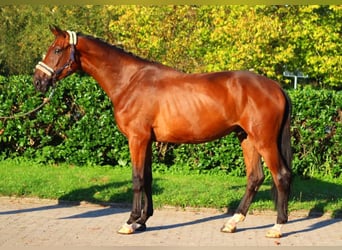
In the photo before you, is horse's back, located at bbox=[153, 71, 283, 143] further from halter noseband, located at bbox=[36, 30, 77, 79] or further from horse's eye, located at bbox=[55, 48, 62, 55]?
horse's eye, located at bbox=[55, 48, 62, 55]

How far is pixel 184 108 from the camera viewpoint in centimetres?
739

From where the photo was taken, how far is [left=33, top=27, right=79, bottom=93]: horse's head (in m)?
7.51

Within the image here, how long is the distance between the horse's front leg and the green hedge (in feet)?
14.2

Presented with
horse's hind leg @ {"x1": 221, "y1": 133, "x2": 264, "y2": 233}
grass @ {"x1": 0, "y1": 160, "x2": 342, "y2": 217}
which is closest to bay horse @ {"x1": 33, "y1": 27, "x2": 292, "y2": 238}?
horse's hind leg @ {"x1": 221, "y1": 133, "x2": 264, "y2": 233}

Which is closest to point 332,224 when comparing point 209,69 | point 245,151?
point 245,151

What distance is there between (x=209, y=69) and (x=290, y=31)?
2.87 meters

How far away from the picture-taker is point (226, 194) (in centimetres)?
956

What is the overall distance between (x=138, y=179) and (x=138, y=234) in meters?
0.68

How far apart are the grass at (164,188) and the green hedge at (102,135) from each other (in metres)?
0.36

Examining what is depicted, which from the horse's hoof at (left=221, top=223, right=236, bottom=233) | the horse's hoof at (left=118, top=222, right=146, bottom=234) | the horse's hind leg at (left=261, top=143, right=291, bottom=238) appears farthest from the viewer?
the horse's hoof at (left=221, top=223, right=236, bottom=233)

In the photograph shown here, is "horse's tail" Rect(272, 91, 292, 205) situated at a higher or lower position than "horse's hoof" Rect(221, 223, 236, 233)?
higher

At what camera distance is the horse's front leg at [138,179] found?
7398 mm

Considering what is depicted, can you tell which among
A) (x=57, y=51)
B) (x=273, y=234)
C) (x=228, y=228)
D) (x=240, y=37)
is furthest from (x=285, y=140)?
(x=240, y=37)

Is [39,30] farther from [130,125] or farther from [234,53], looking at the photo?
[130,125]
